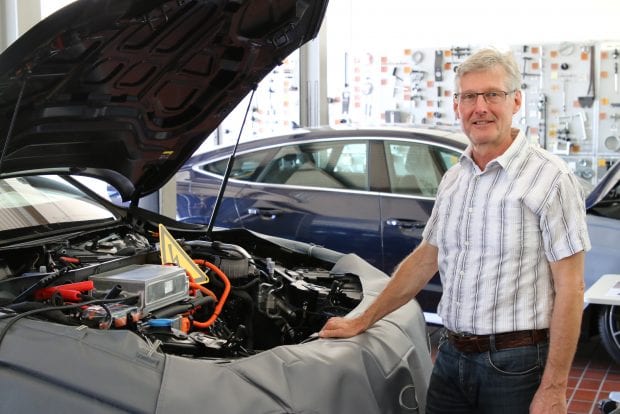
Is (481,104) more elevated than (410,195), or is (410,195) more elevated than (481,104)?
(481,104)

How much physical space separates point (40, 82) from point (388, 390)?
1.55 metres

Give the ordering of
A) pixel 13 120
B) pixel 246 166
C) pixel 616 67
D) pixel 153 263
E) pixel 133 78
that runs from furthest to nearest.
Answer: pixel 616 67
pixel 246 166
pixel 153 263
pixel 133 78
pixel 13 120

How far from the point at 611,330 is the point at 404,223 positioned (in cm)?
156

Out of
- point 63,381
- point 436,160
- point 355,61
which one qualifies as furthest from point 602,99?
point 63,381

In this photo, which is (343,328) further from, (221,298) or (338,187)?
(338,187)

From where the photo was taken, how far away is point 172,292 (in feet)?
9.35

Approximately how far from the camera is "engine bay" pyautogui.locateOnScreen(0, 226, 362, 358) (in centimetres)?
257

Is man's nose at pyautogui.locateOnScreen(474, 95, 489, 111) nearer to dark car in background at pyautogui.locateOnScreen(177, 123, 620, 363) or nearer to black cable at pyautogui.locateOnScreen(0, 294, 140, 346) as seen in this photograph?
black cable at pyautogui.locateOnScreen(0, 294, 140, 346)

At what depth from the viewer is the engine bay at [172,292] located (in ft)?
8.44

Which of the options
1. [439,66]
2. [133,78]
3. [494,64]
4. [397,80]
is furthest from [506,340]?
[397,80]

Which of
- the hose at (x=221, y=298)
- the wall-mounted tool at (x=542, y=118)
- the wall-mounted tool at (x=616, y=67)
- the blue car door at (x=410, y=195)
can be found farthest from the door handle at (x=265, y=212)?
the wall-mounted tool at (x=616, y=67)

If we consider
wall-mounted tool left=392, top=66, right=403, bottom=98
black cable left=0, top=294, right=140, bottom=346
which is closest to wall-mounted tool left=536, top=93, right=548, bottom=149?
wall-mounted tool left=392, top=66, right=403, bottom=98

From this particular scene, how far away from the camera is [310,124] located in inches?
385

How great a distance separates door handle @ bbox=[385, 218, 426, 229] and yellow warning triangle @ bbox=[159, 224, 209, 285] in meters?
2.61
